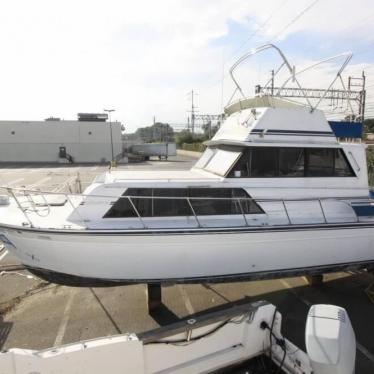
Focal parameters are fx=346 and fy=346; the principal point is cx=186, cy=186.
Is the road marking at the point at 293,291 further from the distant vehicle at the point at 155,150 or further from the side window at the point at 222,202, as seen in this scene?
the distant vehicle at the point at 155,150

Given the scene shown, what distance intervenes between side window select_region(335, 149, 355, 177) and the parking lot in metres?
2.24

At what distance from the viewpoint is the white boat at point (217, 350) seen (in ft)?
9.58

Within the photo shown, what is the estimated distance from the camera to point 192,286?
6855 mm

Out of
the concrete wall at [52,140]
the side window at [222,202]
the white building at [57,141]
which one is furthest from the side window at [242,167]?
the concrete wall at [52,140]

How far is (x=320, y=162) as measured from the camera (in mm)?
6738

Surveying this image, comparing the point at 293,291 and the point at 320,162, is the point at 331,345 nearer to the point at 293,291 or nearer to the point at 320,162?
the point at 293,291

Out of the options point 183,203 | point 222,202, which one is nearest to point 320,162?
point 222,202

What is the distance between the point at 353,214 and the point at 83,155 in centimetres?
3452

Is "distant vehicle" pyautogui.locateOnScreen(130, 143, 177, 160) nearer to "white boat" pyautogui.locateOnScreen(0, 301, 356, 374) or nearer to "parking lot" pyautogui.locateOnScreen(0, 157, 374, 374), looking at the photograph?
"parking lot" pyautogui.locateOnScreen(0, 157, 374, 374)

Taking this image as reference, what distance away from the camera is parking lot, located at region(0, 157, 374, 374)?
517 centimetres

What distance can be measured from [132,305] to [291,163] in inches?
154

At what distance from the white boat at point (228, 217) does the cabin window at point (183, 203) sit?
0.02 meters

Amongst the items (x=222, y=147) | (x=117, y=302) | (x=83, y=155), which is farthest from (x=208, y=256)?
(x=83, y=155)

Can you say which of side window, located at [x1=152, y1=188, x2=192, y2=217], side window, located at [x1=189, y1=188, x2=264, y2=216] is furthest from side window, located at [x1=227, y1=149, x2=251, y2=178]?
side window, located at [x1=152, y1=188, x2=192, y2=217]
